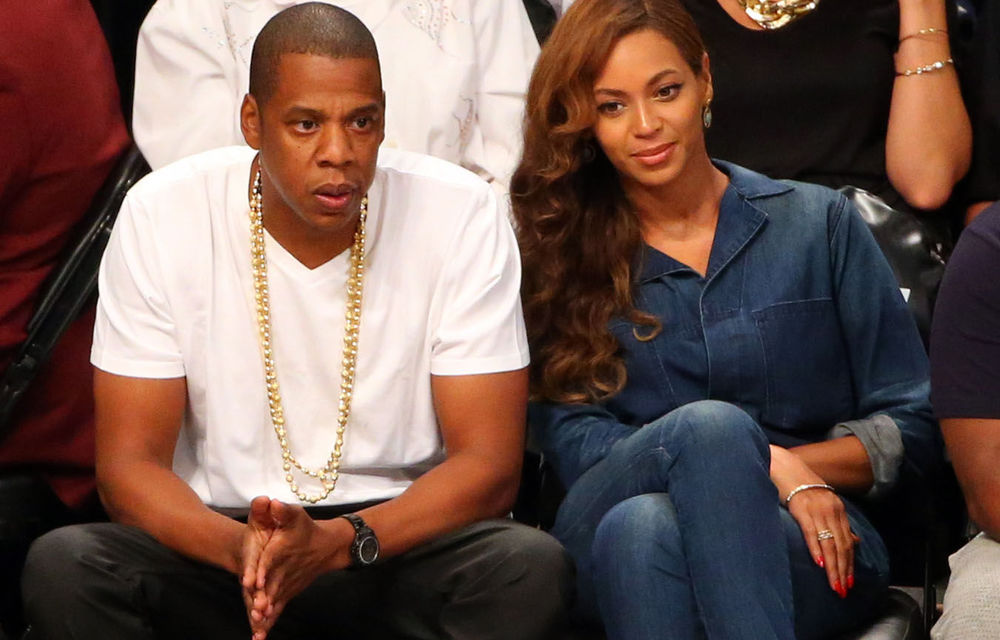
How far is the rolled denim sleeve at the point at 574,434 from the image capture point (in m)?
2.72

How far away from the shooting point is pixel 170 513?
2.53m

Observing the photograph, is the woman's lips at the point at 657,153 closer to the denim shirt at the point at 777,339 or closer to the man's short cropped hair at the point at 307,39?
the denim shirt at the point at 777,339

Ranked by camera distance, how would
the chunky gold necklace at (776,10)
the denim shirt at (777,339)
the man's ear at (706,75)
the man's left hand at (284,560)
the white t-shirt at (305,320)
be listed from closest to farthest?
the man's left hand at (284,560)
the white t-shirt at (305,320)
the denim shirt at (777,339)
the man's ear at (706,75)
the chunky gold necklace at (776,10)

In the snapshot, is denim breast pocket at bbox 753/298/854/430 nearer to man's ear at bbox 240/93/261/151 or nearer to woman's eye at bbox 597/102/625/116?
woman's eye at bbox 597/102/625/116

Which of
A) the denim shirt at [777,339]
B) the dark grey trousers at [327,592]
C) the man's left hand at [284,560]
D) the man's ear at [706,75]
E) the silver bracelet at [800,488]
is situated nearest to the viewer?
the man's left hand at [284,560]

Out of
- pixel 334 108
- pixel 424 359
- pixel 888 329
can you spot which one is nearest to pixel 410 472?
pixel 424 359

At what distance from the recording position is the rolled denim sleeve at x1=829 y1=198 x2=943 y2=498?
2.71 metres

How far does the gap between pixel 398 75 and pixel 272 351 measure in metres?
0.84

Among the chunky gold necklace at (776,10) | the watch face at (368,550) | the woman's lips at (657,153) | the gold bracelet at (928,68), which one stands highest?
the chunky gold necklace at (776,10)

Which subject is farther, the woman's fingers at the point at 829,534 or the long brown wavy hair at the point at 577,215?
the long brown wavy hair at the point at 577,215

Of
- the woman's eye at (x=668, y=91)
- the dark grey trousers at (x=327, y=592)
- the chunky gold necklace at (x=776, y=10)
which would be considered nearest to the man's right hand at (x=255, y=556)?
the dark grey trousers at (x=327, y=592)

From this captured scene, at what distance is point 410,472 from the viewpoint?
109 inches

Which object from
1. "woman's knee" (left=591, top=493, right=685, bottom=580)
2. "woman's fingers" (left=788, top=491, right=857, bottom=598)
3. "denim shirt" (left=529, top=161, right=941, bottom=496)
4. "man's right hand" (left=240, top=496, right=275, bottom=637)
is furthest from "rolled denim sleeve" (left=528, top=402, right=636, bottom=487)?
"man's right hand" (left=240, top=496, right=275, bottom=637)

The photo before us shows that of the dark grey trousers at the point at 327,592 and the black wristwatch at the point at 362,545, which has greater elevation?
the black wristwatch at the point at 362,545
